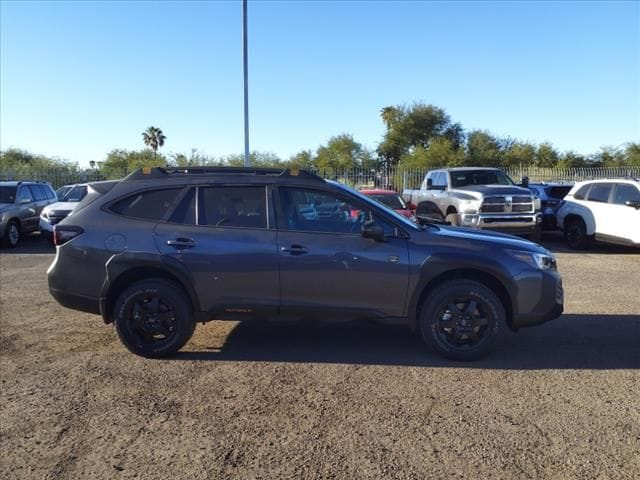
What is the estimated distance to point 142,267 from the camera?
546cm

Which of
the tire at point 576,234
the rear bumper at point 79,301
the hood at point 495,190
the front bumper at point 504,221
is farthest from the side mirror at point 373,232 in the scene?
the tire at point 576,234

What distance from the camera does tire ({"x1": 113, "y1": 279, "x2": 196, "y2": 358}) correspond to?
17.7 feet

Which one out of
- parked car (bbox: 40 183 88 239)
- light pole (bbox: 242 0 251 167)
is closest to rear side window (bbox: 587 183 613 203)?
light pole (bbox: 242 0 251 167)

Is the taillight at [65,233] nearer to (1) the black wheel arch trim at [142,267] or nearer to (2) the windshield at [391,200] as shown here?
(1) the black wheel arch trim at [142,267]

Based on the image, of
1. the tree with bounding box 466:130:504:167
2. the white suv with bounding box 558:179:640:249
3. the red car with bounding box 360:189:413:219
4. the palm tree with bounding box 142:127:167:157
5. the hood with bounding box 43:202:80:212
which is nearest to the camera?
Result: the white suv with bounding box 558:179:640:249

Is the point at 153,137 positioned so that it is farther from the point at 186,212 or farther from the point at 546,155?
the point at 186,212

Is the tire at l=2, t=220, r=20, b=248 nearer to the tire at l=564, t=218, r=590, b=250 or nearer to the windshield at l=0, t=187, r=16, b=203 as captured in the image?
the windshield at l=0, t=187, r=16, b=203

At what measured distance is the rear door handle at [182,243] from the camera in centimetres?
538

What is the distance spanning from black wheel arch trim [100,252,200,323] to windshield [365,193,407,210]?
8356 millimetres

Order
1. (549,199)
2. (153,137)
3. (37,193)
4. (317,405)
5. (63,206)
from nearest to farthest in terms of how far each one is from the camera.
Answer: (317,405) → (63,206) → (37,193) → (549,199) → (153,137)

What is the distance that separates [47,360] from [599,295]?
7.47 metres

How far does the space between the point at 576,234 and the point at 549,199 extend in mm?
3438

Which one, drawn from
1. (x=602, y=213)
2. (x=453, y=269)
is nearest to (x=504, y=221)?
(x=602, y=213)

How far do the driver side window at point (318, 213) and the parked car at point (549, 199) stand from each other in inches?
497
